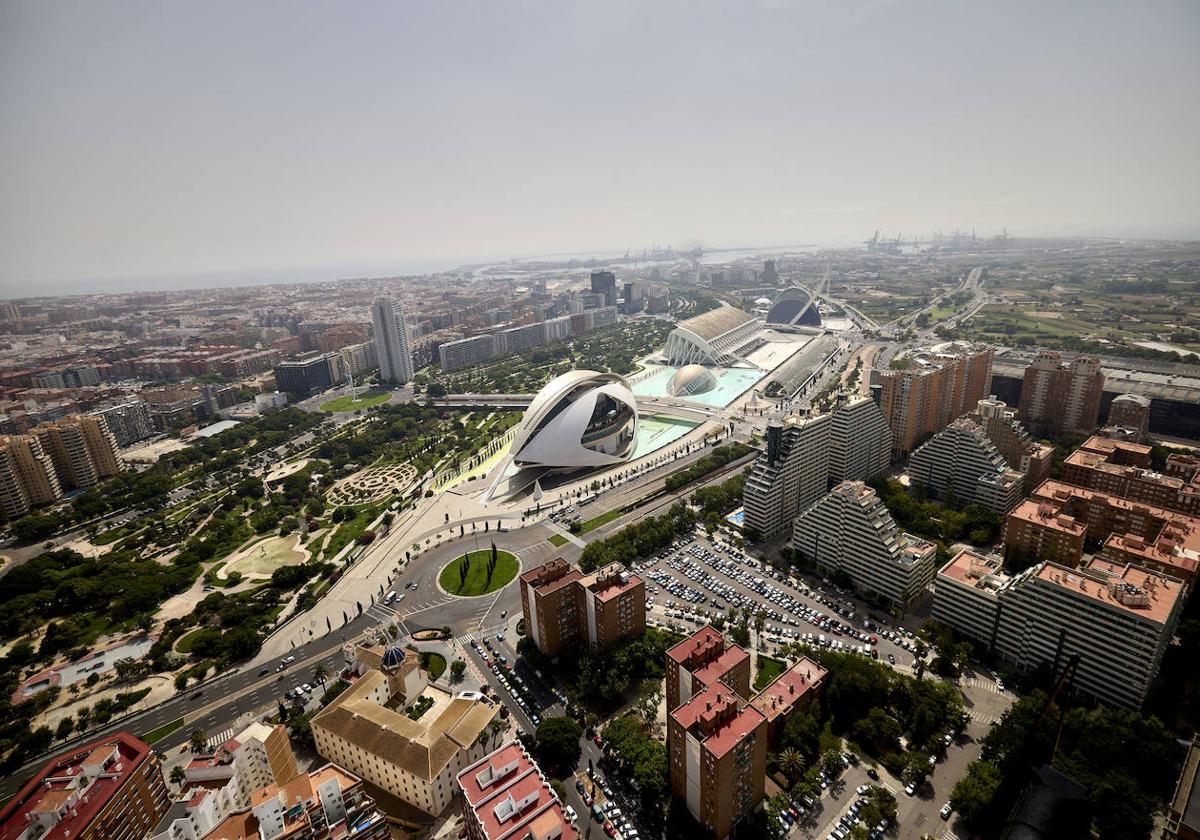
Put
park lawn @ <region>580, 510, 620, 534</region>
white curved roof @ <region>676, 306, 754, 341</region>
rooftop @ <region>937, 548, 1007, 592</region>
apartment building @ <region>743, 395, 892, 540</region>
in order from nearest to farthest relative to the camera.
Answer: rooftop @ <region>937, 548, 1007, 592</region> < apartment building @ <region>743, 395, 892, 540</region> < park lawn @ <region>580, 510, 620, 534</region> < white curved roof @ <region>676, 306, 754, 341</region>

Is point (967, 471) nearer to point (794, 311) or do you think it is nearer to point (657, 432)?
point (657, 432)

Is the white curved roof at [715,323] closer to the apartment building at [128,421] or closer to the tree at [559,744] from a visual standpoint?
the tree at [559,744]

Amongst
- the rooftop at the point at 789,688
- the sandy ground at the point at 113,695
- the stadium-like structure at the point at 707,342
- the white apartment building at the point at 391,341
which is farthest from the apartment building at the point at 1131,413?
the white apartment building at the point at 391,341

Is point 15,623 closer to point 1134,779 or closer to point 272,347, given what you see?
point 1134,779

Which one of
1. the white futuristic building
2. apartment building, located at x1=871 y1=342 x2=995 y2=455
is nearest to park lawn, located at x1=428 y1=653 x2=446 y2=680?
the white futuristic building

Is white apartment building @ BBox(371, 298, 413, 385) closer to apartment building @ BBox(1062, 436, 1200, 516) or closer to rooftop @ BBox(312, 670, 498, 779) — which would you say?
rooftop @ BBox(312, 670, 498, 779)

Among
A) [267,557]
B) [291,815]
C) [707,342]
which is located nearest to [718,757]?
[291,815]
